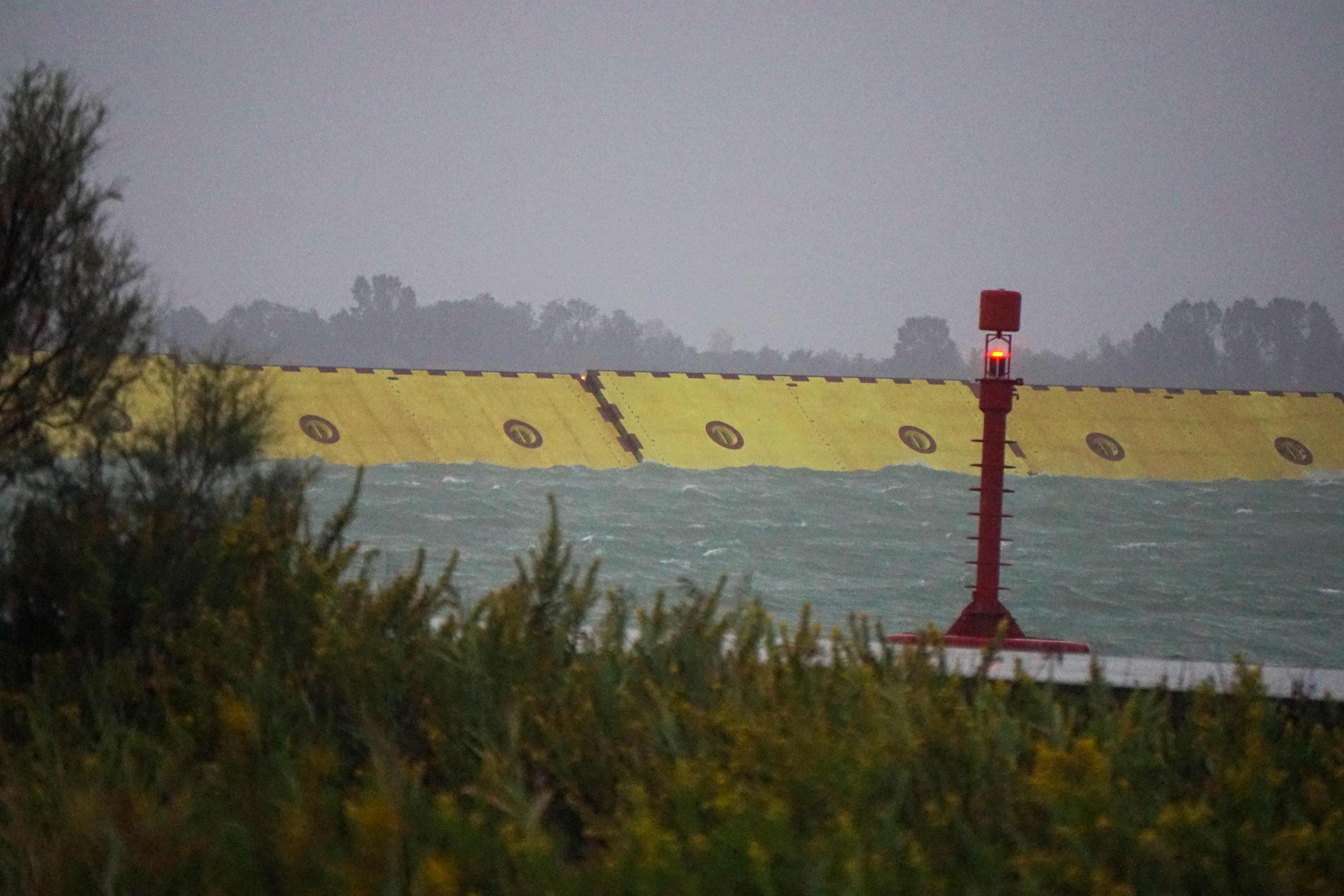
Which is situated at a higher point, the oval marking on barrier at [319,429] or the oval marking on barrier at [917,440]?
the oval marking on barrier at [917,440]

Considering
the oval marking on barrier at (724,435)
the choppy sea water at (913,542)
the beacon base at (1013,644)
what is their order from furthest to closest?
the oval marking on barrier at (724,435) → the choppy sea water at (913,542) → the beacon base at (1013,644)

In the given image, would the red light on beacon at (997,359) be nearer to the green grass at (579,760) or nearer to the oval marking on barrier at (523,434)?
the green grass at (579,760)

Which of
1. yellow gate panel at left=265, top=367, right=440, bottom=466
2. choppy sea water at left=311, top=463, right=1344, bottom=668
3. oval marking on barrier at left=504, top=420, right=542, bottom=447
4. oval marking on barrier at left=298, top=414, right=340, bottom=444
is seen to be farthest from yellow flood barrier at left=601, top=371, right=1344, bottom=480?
oval marking on barrier at left=298, top=414, right=340, bottom=444

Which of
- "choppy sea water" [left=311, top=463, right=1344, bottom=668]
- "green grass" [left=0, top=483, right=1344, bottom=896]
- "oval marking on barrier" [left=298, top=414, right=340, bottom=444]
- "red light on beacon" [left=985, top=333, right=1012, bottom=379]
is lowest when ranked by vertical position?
"choppy sea water" [left=311, top=463, right=1344, bottom=668]

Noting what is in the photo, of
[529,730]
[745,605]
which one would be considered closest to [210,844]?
[529,730]

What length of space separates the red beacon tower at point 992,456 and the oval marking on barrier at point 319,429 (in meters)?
15.9

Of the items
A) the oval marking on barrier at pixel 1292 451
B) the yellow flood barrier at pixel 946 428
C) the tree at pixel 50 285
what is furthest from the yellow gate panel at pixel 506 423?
→ the tree at pixel 50 285

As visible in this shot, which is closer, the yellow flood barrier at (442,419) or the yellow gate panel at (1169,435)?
the yellow flood barrier at (442,419)

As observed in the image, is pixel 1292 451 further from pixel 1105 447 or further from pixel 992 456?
pixel 992 456

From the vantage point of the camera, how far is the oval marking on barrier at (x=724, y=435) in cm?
2775

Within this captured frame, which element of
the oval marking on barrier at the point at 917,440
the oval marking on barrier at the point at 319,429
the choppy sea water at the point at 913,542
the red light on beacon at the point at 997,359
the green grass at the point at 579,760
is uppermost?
the red light on beacon at the point at 997,359

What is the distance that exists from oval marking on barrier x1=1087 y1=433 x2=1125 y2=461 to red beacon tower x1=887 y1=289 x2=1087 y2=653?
57.0 ft

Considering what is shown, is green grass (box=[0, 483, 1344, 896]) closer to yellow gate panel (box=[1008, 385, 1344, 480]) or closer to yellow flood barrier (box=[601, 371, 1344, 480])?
yellow flood barrier (box=[601, 371, 1344, 480])

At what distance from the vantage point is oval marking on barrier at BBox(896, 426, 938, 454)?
28828mm
